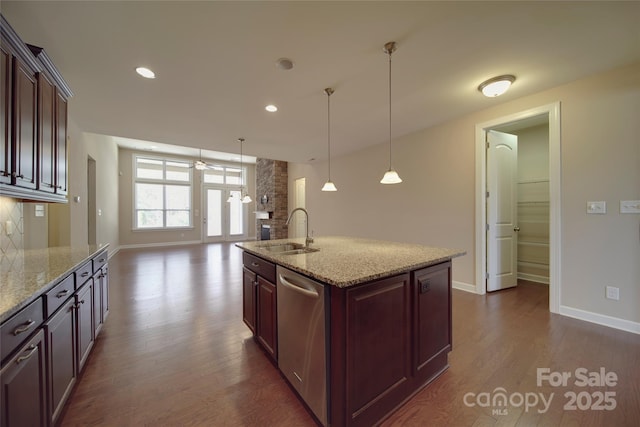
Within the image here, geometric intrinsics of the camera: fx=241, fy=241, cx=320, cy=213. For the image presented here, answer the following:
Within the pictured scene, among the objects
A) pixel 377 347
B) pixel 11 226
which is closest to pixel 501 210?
pixel 377 347

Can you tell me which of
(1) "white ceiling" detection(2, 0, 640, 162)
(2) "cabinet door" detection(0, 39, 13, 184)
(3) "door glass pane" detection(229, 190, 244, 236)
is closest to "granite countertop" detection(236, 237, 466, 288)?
(2) "cabinet door" detection(0, 39, 13, 184)

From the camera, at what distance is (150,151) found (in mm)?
7977

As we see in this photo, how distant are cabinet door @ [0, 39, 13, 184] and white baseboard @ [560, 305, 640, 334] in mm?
4871

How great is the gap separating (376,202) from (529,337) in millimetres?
3012

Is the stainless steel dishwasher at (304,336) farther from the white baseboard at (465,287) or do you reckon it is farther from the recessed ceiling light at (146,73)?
the white baseboard at (465,287)

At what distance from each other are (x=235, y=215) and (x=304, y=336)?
897 cm

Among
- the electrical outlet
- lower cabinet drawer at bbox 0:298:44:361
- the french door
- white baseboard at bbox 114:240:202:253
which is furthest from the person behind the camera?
the french door

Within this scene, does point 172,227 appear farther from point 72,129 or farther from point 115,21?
point 115,21

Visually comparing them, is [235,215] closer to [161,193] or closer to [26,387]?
[161,193]

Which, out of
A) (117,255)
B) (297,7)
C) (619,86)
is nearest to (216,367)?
(297,7)

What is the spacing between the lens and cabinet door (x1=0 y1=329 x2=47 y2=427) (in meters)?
0.89

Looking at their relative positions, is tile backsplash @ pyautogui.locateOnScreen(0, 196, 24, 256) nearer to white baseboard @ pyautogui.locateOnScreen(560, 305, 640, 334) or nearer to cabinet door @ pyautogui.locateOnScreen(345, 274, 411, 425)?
cabinet door @ pyautogui.locateOnScreen(345, 274, 411, 425)

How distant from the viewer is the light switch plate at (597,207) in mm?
2400

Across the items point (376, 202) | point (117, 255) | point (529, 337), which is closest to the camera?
point (529, 337)
